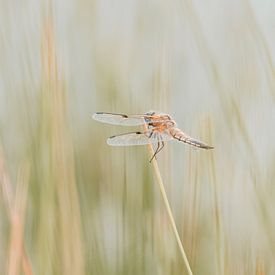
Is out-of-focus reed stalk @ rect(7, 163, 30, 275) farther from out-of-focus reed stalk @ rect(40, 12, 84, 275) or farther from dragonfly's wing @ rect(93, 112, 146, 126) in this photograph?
dragonfly's wing @ rect(93, 112, 146, 126)

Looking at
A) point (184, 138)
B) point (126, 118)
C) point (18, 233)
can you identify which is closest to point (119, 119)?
point (126, 118)

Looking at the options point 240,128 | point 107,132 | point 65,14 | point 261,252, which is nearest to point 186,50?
point 65,14

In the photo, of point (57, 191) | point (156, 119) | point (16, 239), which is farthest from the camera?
point (156, 119)

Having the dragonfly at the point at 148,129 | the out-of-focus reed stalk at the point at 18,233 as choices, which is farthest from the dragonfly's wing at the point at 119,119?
the out-of-focus reed stalk at the point at 18,233

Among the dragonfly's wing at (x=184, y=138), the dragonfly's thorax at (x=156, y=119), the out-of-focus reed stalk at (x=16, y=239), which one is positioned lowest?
the out-of-focus reed stalk at (x=16, y=239)

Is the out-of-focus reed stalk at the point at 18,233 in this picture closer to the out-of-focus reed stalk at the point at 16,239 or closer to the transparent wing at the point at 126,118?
the out-of-focus reed stalk at the point at 16,239

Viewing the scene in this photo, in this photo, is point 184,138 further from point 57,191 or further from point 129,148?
point 57,191
